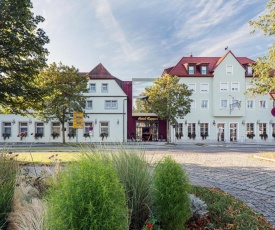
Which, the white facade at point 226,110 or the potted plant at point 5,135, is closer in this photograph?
the potted plant at point 5,135

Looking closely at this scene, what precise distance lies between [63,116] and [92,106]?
8563 millimetres

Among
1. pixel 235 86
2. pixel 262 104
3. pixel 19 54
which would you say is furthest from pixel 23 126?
pixel 262 104

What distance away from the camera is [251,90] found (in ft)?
50.4

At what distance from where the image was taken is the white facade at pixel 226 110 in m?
36.3

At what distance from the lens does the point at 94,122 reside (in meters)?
35.3

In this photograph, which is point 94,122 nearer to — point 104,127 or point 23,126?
Result: point 104,127

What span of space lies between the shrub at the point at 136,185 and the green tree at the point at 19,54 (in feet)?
34.2

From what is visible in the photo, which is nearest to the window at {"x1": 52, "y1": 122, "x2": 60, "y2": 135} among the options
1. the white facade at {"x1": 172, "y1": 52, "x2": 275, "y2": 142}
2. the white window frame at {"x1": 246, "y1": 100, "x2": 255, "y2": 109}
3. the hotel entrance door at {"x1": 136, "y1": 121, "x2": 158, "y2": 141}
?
the hotel entrance door at {"x1": 136, "y1": 121, "x2": 158, "y2": 141}

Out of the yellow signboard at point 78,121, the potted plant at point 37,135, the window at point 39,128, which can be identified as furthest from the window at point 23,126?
the yellow signboard at point 78,121

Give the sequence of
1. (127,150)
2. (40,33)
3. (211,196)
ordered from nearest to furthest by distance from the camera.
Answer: (127,150) < (211,196) < (40,33)

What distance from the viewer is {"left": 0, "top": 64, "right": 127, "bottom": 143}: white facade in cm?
3475

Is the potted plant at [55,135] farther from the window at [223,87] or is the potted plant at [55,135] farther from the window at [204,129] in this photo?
the window at [223,87]

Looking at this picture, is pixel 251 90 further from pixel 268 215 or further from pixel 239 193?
pixel 268 215

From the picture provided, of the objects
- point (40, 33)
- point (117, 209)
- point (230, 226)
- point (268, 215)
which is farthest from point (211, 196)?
point (40, 33)
